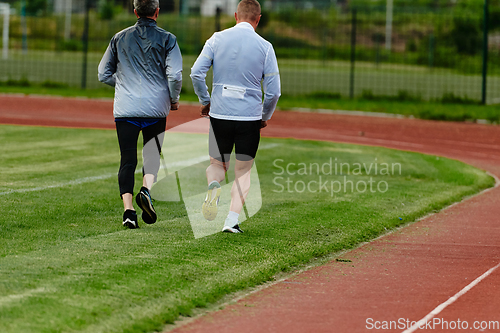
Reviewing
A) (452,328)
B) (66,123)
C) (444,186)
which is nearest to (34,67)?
(66,123)

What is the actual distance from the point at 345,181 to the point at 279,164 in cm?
143

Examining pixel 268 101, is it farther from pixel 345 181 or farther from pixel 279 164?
pixel 279 164

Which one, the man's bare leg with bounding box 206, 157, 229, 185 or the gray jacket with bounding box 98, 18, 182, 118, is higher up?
the gray jacket with bounding box 98, 18, 182, 118

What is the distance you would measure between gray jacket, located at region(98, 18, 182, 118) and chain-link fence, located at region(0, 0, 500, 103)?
52.1 ft

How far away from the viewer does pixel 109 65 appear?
6551mm

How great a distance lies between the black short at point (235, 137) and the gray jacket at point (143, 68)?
24.5 inches

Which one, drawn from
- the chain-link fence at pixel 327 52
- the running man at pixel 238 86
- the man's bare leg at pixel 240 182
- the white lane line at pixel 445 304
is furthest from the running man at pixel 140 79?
the chain-link fence at pixel 327 52

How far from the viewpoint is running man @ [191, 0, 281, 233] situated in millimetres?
6074

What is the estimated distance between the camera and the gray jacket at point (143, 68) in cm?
646

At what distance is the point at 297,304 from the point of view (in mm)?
4863

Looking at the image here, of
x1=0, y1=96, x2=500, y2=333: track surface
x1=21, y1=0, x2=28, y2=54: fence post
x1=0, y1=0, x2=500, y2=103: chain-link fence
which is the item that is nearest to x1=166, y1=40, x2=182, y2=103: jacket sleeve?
x1=0, y1=96, x2=500, y2=333: track surface

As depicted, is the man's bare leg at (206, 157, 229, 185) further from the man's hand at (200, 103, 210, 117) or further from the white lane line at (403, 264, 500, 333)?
the white lane line at (403, 264, 500, 333)

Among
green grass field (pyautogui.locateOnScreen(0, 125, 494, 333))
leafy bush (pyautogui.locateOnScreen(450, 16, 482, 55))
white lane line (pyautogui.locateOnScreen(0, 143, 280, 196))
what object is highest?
leafy bush (pyautogui.locateOnScreen(450, 16, 482, 55))

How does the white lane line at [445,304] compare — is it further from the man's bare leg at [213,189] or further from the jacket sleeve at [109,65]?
the jacket sleeve at [109,65]
